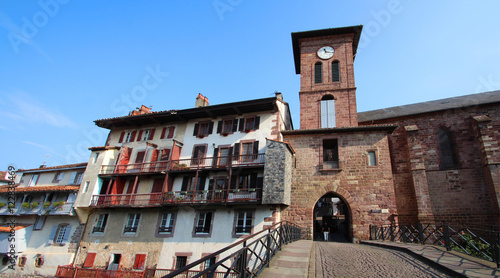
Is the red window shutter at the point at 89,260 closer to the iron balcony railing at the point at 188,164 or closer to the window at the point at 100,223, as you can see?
the window at the point at 100,223

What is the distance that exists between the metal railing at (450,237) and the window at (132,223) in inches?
593

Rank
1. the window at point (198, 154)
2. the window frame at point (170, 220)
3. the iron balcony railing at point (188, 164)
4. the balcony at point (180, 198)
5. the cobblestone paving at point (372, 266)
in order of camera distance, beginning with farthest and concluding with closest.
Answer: the window at point (198, 154) < the iron balcony railing at point (188, 164) < the window frame at point (170, 220) < the balcony at point (180, 198) < the cobblestone paving at point (372, 266)

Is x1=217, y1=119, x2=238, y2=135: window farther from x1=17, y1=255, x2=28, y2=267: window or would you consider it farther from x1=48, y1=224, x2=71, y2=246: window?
x1=17, y1=255, x2=28, y2=267: window

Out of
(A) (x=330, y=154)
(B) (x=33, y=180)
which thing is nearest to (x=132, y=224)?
(B) (x=33, y=180)

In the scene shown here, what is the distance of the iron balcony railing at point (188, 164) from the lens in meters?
17.2

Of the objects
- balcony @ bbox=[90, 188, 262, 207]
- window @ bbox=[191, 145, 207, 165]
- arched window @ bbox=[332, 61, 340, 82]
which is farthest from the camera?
arched window @ bbox=[332, 61, 340, 82]

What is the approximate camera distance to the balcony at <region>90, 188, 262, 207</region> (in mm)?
15992

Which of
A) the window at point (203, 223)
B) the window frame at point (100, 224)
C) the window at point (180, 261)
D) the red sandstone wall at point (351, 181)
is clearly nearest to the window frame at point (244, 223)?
the window at point (203, 223)

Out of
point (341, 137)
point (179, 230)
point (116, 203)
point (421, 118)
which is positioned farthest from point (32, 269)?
point (421, 118)

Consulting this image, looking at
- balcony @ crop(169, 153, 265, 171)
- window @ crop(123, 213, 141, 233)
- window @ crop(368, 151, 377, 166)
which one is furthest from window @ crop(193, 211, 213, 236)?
window @ crop(368, 151, 377, 166)

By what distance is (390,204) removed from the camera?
15.2 m

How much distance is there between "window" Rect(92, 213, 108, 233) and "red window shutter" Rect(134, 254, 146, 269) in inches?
152

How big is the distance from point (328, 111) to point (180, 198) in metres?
12.7

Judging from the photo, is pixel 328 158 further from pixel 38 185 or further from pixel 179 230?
pixel 38 185
